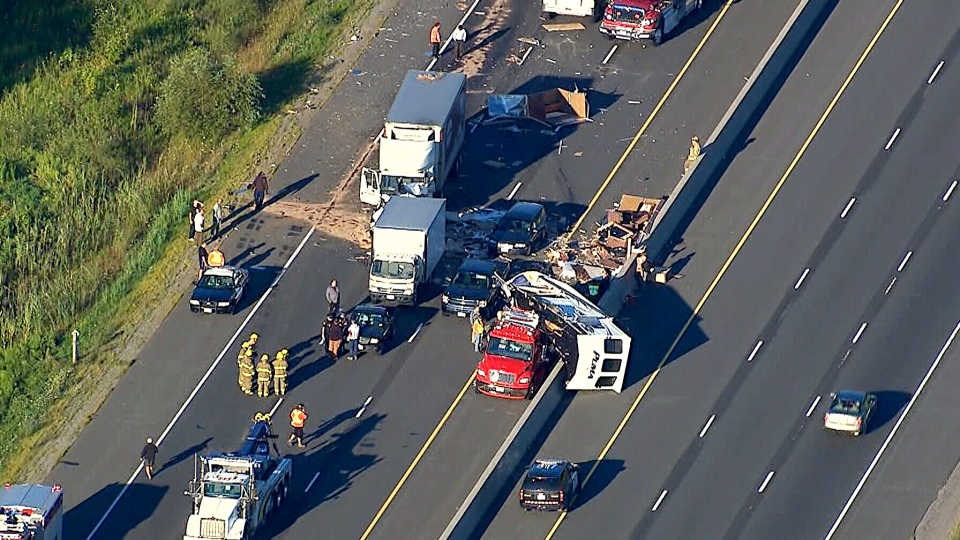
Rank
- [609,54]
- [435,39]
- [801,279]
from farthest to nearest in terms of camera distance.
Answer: [609,54], [435,39], [801,279]

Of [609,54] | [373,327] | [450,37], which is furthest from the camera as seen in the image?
[450,37]

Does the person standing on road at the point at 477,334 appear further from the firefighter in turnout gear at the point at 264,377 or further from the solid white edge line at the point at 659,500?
the solid white edge line at the point at 659,500

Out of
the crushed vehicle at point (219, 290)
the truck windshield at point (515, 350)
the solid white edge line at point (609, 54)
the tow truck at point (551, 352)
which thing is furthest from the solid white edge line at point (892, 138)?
the crushed vehicle at point (219, 290)

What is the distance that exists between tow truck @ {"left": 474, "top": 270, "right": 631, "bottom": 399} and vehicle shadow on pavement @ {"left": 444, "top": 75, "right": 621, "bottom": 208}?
1135 cm

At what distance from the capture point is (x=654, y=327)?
86188mm

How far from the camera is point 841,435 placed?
266 feet

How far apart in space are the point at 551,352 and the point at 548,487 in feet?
24.7

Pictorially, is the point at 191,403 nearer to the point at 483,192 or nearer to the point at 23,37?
the point at 483,192

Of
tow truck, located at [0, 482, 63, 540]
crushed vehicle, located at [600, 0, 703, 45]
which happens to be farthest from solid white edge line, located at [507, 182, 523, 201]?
tow truck, located at [0, 482, 63, 540]

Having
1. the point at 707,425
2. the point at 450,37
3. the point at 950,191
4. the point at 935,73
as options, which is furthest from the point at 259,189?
the point at 935,73

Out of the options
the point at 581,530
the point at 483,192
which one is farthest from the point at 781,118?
the point at 581,530

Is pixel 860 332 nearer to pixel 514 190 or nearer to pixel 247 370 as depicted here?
pixel 514 190

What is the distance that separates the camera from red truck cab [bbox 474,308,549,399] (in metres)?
81.9

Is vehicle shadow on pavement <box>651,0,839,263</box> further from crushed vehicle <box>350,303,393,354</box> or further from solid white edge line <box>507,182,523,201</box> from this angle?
crushed vehicle <box>350,303,393,354</box>
